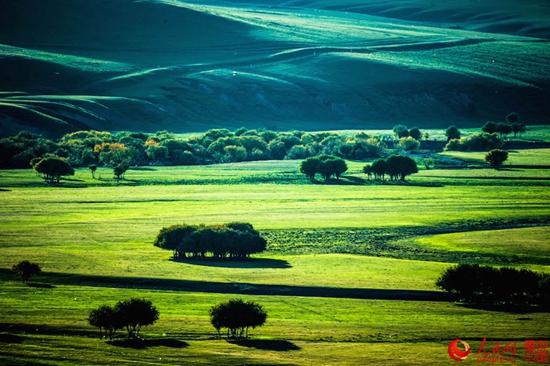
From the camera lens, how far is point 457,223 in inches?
3472

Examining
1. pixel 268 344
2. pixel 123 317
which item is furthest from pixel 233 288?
pixel 268 344

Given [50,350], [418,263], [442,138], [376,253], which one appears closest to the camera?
[50,350]

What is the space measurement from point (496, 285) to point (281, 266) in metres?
16.8

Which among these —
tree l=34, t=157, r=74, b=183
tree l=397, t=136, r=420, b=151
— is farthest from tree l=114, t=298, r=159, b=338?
tree l=397, t=136, r=420, b=151

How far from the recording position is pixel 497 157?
5443 inches

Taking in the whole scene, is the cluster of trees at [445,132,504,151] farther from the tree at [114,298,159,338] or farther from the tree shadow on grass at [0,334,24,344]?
the tree shadow on grass at [0,334,24,344]

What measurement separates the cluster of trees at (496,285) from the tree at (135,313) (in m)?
20.1

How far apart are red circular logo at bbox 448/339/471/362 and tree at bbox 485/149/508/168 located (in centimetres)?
9717

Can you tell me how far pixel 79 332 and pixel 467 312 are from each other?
22.9m

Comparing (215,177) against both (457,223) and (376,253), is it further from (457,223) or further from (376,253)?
(376,253)

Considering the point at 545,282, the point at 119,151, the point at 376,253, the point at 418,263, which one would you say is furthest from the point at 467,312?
the point at 119,151

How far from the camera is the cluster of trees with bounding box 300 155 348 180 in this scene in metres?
129

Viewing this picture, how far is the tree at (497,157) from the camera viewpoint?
138250 mm

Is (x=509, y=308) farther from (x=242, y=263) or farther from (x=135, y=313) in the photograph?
(x=135, y=313)
